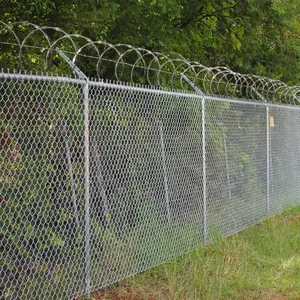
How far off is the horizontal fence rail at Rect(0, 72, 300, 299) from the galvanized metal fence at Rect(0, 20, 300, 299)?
1 centimetres

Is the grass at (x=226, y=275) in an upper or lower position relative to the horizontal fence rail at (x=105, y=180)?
lower

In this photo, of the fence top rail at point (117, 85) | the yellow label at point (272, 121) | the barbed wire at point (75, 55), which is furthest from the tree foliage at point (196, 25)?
the yellow label at point (272, 121)

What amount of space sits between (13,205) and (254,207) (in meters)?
5.09

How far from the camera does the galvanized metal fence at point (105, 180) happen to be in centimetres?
427

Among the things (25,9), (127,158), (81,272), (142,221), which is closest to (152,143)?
(127,158)

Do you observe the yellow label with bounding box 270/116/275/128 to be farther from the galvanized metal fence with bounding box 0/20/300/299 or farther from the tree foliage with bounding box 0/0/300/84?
the tree foliage with bounding box 0/0/300/84

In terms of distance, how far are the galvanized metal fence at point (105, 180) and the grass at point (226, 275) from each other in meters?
0.16

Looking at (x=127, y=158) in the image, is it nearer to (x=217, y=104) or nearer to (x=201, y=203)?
(x=201, y=203)

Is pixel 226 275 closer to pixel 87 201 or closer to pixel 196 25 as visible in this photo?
pixel 87 201

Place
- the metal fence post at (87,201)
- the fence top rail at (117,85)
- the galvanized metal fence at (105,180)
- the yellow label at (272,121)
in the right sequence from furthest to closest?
the yellow label at (272,121) < the metal fence post at (87,201) < the galvanized metal fence at (105,180) < the fence top rail at (117,85)

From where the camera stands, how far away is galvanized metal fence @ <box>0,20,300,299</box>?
14.0 feet

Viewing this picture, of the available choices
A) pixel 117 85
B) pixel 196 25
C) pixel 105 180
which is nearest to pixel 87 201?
pixel 105 180

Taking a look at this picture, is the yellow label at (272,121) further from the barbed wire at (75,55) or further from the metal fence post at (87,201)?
the metal fence post at (87,201)

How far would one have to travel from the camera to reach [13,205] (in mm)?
4160
